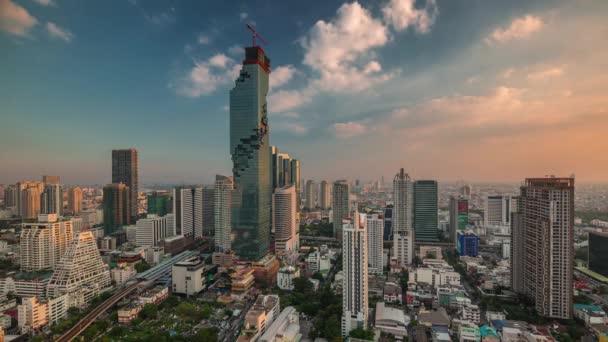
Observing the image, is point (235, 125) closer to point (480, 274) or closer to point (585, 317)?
point (480, 274)

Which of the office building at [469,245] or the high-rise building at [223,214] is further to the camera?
the office building at [469,245]

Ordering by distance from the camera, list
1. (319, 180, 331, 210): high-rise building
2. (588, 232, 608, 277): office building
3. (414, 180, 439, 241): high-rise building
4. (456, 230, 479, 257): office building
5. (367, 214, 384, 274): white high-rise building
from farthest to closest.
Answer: (319, 180, 331, 210): high-rise building, (414, 180, 439, 241): high-rise building, (456, 230, 479, 257): office building, (367, 214, 384, 274): white high-rise building, (588, 232, 608, 277): office building

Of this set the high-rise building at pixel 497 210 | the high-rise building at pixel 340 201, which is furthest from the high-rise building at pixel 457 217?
the high-rise building at pixel 340 201

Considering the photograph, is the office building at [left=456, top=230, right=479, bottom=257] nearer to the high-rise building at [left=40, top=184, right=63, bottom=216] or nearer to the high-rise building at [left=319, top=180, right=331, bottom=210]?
the high-rise building at [left=319, top=180, right=331, bottom=210]

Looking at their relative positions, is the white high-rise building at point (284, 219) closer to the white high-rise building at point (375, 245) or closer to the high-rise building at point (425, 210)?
the white high-rise building at point (375, 245)

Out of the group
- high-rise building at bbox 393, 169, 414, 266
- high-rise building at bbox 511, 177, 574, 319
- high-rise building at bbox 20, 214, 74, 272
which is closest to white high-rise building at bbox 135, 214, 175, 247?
high-rise building at bbox 20, 214, 74, 272

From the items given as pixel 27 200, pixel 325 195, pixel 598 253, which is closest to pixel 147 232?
pixel 27 200
